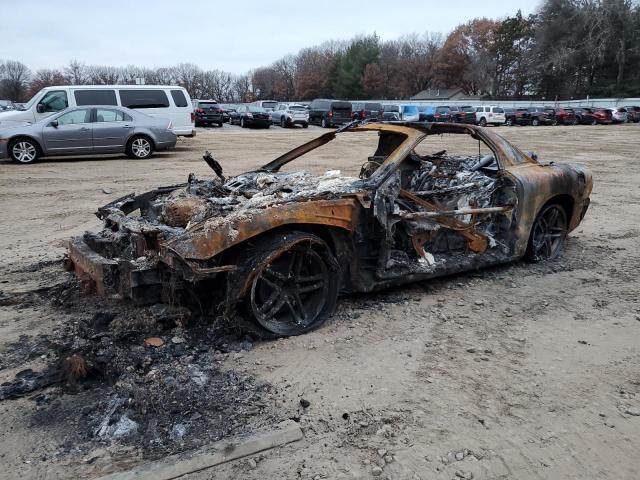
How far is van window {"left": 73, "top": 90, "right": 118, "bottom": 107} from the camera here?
14.9 metres

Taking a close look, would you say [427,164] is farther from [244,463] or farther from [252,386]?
[244,463]

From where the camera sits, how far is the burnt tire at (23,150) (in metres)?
13.0

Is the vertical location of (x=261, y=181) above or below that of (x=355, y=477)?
above

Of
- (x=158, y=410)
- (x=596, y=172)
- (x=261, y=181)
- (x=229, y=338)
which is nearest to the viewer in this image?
(x=158, y=410)

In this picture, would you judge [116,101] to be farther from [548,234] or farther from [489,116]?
[489,116]

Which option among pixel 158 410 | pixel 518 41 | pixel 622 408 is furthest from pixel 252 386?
pixel 518 41

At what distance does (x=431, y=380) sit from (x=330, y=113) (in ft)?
103

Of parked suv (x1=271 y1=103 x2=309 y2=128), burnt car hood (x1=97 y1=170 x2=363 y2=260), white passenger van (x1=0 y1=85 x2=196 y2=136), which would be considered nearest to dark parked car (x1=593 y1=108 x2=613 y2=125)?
parked suv (x1=271 y1=103 x2=309 y2=128)

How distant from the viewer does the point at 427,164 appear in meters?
6.00

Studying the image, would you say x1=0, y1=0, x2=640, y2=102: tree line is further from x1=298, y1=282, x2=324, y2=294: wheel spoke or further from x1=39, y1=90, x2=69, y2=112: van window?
x1=298, y1=282, x2=324, y2=294: wheel spoke

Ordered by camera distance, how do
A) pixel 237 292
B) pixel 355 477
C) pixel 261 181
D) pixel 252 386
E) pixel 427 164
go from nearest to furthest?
pixel 355 477 → pixel 252 386 → pixel 237 292 → pixel 261 181 → pixel 427 164

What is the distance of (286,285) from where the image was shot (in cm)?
397

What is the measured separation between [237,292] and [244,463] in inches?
49.7

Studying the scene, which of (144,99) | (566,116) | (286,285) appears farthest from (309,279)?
(566,116)
